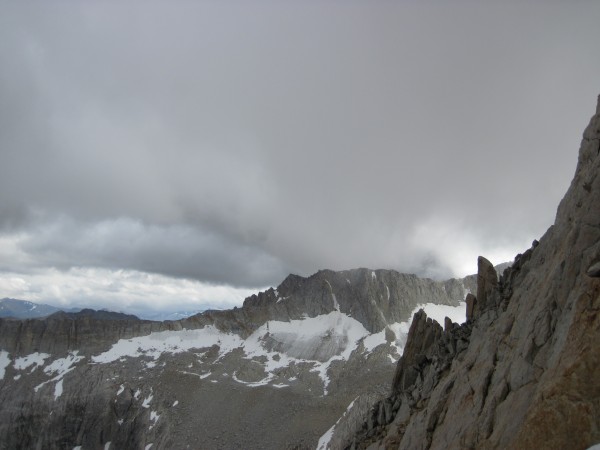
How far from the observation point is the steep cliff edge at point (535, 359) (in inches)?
562

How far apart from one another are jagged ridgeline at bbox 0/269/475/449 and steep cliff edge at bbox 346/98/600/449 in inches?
3444

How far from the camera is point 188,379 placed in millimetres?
148750

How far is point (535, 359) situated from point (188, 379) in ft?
493

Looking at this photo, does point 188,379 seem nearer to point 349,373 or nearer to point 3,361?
point 349,373

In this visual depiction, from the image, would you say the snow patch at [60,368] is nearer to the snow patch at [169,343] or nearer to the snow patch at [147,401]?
the snow patch at [169,343]

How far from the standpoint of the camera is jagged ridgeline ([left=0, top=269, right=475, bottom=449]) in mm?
121500

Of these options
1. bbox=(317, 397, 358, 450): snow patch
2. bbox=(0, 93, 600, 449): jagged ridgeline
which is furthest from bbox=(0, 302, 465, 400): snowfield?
bbox=(317, 397, 358, 450): snow patch

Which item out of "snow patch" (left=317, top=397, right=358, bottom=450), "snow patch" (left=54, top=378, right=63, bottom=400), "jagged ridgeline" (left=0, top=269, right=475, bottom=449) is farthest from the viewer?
"snow patch" (left=54, top=378, right=63, bottom=400)

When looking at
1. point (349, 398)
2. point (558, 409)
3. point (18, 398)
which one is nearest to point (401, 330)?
point (349, 398)

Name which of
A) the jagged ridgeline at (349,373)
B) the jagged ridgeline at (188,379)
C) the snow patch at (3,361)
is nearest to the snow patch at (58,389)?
the jagged ridgeline at (188,379)

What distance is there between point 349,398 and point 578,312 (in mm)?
125015

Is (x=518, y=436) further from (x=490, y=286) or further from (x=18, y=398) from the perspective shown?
(x=18, y=398)

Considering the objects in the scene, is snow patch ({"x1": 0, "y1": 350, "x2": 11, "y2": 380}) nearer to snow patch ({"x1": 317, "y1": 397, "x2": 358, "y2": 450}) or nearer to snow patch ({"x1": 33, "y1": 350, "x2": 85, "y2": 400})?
snow patch ({"x1": 33, "y1": 350, "x2": 85, "y2": 400})

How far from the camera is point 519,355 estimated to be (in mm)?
18984
